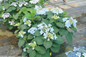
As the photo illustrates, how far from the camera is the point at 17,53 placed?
3.02m

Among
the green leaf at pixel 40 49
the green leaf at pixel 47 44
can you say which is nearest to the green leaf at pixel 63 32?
the green leaf at pixel 47 44

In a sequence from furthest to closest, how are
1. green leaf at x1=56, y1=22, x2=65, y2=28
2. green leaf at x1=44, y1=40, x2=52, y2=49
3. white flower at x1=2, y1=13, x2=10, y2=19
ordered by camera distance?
white flower at x1=2, y1=13, x2=10, y2=19 < green leaf at x1=56, y1=22, x2=65, y2=28 < green leaf at x1=44, y1=40, x2=52, y2=49

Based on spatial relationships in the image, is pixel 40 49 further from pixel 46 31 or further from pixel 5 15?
pixel 5 15

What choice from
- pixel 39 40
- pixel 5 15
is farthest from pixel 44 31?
pixel 5 15

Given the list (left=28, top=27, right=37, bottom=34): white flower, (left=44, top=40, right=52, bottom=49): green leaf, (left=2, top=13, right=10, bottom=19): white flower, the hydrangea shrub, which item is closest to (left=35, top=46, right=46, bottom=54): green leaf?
the hydrangea shrub

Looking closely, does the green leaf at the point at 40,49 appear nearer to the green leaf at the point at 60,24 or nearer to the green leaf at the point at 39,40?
the green leaf at the point at 39,40

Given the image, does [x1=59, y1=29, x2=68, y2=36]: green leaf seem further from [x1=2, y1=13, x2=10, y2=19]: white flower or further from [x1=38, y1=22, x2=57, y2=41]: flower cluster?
[x1=2, y1=13, x2=10, y2=19]: white flower

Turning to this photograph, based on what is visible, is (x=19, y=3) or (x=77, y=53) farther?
(x=19, y=3)

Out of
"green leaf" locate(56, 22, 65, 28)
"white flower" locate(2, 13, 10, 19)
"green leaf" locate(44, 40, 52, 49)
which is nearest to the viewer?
"green leaf" locate(44, 40, 52, 49)

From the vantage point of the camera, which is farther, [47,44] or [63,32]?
[63,32]

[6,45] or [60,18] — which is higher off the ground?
[60,18]

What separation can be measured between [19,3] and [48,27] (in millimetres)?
1315

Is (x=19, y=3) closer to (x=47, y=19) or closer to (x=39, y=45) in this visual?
(x=47, y=19)

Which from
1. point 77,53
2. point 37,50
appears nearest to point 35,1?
point 37,50
